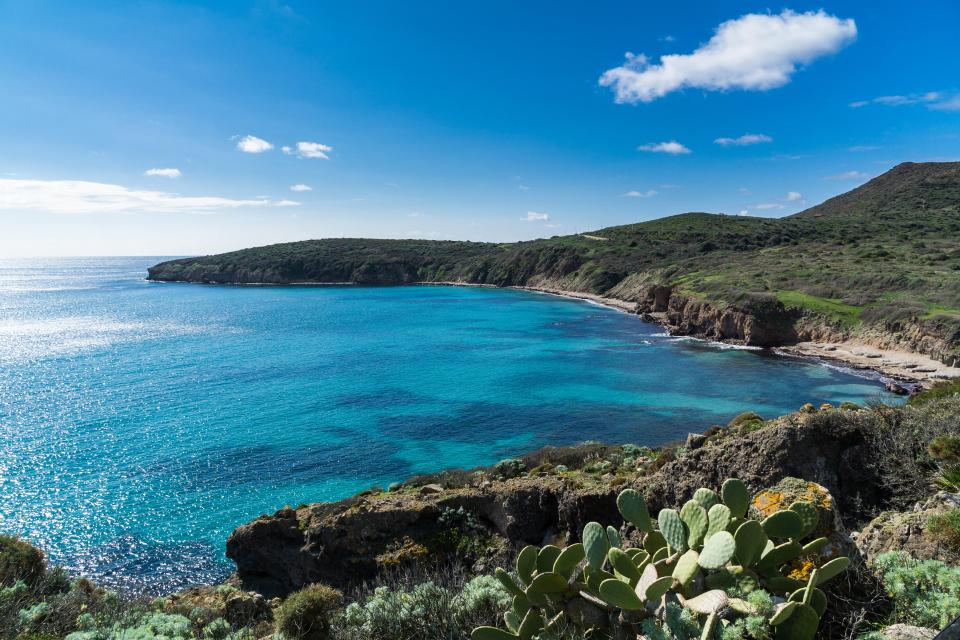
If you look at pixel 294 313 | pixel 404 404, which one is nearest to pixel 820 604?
pixel 404 404

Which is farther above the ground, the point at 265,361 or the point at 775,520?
the point at 775,520

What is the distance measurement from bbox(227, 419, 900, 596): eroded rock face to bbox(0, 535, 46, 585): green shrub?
5.04 metres

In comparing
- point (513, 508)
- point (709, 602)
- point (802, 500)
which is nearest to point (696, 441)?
point (513, 508)

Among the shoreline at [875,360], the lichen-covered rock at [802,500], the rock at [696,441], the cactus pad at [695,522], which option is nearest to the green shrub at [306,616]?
the cactus pad at [695,522]

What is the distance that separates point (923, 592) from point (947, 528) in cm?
201

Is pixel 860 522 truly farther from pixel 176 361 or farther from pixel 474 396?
pixel 176 361

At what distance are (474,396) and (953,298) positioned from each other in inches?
2119

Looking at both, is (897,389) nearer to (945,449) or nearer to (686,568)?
(945,449)

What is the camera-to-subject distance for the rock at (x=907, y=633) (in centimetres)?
472

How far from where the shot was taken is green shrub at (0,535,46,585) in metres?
12.2

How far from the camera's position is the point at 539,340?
7019 cm

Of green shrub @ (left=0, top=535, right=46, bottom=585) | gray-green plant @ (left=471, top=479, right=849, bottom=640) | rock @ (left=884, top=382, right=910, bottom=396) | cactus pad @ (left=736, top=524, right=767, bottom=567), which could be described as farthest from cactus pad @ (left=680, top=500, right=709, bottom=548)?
rock @ (left=884, top=382, right=910, bottom=396)

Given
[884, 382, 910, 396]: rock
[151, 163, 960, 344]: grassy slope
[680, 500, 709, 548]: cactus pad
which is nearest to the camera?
[680, 500, 709, 548]: cactus pad

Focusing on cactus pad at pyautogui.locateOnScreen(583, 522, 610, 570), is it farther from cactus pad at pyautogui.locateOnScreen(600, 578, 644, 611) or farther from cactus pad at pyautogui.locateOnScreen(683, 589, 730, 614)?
cactus pad at pyautogui.locateOnScreen(683, 589, 730, 614)
